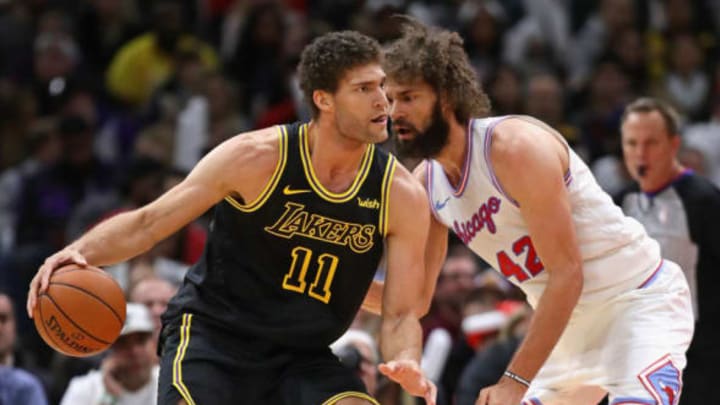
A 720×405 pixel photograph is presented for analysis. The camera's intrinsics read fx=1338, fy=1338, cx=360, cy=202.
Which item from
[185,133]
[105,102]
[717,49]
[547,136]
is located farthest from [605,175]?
[547,136]

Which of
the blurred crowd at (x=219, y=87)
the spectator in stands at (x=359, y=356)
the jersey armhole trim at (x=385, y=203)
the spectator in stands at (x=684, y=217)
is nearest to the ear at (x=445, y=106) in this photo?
the jersey armhole trim at (x=385, y=203)

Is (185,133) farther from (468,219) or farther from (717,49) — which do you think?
(468,219)

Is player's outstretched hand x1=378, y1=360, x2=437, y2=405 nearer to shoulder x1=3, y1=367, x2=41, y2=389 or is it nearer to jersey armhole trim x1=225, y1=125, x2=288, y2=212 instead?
jersey armhole trim x1=225, y1=125, x2=288, y2=212

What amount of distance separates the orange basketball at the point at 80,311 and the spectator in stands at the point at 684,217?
2844 mm

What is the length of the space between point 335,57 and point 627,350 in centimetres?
165

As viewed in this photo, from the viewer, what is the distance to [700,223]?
660 centimetres

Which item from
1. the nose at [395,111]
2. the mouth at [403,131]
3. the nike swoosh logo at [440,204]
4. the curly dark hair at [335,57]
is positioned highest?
the curly dark hair at [335,57]

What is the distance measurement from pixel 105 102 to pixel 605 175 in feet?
14.9

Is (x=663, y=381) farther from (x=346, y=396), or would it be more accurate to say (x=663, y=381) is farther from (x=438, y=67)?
(x=438, y=67)

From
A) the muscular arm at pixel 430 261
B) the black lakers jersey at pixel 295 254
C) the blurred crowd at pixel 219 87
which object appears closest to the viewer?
the black lakers jersey at pixel 295 254

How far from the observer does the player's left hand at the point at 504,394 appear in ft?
16.3

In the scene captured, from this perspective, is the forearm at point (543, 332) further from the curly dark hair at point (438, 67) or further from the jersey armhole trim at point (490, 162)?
the curly dark hair at point (438, 67)

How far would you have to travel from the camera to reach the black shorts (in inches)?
203

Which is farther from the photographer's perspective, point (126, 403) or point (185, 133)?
point (185, 133)
